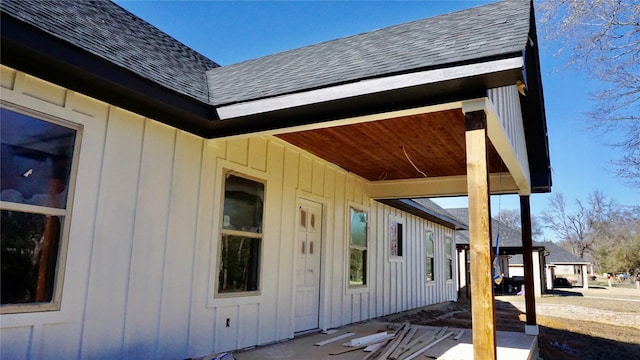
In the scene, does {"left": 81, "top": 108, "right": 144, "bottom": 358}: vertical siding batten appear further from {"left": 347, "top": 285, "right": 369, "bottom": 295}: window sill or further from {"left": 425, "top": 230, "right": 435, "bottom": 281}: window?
{"left": 425, "top": 230, "right": 435, "bottom": 281}: window

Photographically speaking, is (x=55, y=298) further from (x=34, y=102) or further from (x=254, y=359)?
(x=254, y=359)

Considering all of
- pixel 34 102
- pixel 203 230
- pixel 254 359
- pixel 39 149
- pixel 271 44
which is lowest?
pixel 254 359

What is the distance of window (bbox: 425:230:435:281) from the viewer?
12.5 meters

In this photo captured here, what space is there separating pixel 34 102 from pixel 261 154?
8.98 ft

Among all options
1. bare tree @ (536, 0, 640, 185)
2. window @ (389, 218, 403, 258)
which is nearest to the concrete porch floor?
window @ (389, 218, 403, 258)

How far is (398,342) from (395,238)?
4530 mm

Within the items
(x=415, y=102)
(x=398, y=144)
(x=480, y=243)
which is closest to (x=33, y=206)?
(x=415, y=102)

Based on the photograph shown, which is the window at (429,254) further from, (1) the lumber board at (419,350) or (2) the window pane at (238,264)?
(2) the window pane at (238,264)

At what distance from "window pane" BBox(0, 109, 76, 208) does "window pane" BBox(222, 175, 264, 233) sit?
1894 mm

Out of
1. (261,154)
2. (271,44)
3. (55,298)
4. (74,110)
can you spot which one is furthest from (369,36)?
(271,44)

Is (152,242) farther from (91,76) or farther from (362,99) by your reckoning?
(362,99)

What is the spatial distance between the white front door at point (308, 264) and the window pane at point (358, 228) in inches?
46.2

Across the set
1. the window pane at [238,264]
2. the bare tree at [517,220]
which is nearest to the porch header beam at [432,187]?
the window pane at [238,264]

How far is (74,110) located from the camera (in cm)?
350
